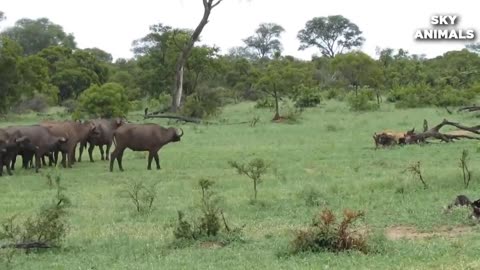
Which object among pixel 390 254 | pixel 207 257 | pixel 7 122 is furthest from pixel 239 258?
pixel 7 122

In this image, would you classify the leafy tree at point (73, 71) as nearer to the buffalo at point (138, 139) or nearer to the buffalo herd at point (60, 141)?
the buffalo herd at point (60, 141)

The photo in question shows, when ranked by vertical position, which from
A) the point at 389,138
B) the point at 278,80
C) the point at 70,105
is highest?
the point at 278,80

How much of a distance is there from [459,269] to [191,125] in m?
24.9

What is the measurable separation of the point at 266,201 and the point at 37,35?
62.7 meters

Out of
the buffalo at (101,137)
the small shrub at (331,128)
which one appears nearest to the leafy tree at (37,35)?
the small shrub at (331,128)

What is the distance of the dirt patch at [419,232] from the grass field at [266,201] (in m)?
0.13

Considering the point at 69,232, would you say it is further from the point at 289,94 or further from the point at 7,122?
the point at 289,94

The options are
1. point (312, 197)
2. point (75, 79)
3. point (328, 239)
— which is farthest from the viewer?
point (75, 79)

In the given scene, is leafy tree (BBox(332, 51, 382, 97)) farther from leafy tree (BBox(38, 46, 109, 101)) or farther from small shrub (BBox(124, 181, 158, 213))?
small shrub (BBox(124, 181, 158, 213))

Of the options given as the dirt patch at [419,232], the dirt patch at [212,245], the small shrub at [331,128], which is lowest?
the dirt patch at [212,245]

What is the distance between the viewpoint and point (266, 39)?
90.5 m

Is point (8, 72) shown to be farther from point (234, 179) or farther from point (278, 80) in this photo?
point (234, 179)

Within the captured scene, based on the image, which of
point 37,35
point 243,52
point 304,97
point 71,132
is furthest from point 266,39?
point 71,132

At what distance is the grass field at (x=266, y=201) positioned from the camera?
27.7 ft
